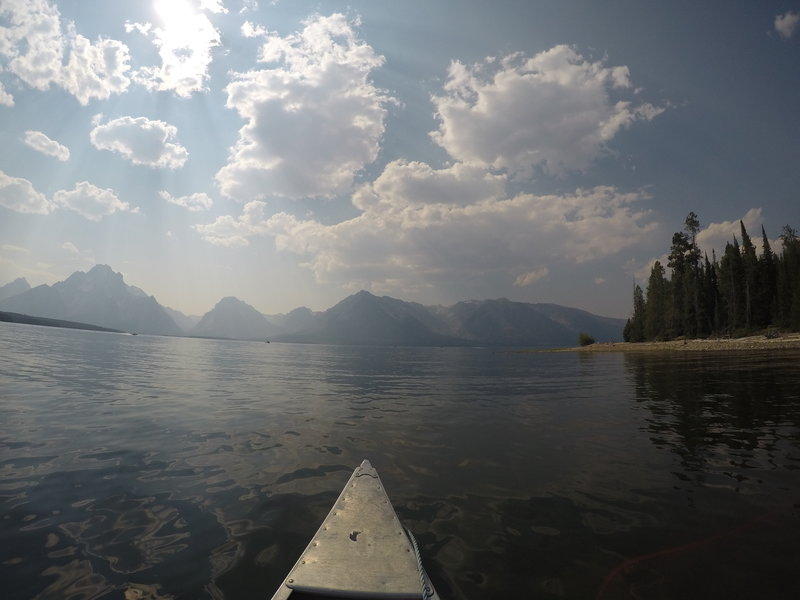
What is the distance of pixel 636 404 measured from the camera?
20.5 m

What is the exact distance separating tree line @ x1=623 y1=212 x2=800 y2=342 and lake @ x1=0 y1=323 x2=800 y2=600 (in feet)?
293

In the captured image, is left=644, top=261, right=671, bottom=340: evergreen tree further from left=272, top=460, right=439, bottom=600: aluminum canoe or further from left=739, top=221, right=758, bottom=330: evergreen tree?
left=272, top=460, right=439, bottom=600: aluminum canoe

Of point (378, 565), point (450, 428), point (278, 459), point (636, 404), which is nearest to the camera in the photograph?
point (378, 565)

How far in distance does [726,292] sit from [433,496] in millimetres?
115644

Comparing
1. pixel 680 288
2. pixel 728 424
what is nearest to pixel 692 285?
pixel 680 288

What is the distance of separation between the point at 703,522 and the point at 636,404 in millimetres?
15005

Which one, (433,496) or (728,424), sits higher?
(728,424)

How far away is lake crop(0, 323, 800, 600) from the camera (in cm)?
591

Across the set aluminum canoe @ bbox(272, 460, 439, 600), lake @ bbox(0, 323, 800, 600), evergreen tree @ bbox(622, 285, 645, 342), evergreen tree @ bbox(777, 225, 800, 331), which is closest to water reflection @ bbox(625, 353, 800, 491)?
lake @ bbox(0, 323, 800, 600)

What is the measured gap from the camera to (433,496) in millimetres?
8930

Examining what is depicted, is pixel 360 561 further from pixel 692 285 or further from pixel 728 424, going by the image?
pixel 692 285

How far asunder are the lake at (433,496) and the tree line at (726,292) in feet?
293

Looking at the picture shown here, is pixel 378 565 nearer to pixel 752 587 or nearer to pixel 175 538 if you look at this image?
pixel 175 538

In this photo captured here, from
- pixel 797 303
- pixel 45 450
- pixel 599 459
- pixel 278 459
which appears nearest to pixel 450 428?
pixel 599 459
